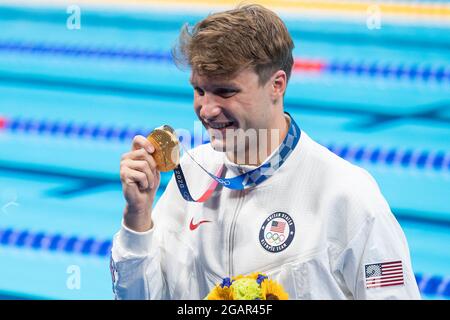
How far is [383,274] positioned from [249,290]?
0.36 m

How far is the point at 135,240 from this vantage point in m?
1.84

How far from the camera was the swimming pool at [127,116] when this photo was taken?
12.6 feet

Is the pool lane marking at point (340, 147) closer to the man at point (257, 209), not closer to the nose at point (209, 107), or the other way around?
the man at point (257, 209)

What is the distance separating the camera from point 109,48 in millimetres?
5625

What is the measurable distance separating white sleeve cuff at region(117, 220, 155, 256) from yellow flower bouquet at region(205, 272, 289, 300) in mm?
341

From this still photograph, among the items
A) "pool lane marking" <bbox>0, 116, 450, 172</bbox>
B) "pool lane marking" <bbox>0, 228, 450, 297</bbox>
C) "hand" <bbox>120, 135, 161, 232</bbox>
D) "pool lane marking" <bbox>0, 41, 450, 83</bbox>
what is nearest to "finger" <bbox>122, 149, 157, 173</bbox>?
"hand" <bbox>120, 135, 161, 232</bbox>

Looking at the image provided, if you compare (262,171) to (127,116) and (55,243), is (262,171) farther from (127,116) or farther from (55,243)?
(127,116)

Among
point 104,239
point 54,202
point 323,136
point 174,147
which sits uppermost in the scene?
point 323,136

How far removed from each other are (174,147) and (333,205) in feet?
1.16

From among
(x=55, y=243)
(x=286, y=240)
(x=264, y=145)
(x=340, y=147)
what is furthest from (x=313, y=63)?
(x=286, y=240)

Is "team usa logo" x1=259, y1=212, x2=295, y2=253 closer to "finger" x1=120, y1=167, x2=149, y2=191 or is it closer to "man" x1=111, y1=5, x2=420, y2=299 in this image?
"man" x1=111, y1=5, x2=420, y2=299

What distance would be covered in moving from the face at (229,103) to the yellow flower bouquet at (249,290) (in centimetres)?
38
